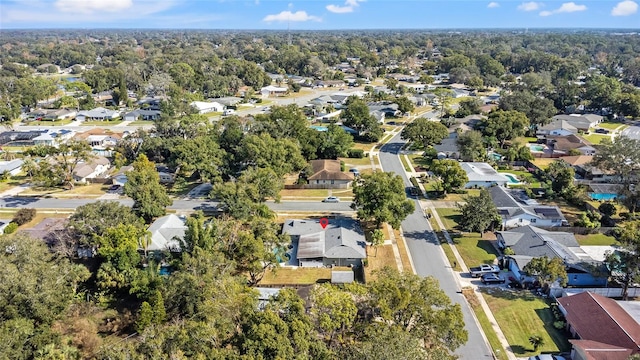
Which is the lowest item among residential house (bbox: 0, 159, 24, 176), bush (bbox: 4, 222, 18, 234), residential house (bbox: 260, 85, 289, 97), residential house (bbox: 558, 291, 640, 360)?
bush (bbox: 4, 222, 18, 234)

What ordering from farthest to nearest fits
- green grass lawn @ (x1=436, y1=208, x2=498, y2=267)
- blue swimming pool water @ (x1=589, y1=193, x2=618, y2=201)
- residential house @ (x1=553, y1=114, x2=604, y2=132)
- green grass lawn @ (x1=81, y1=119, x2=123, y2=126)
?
1. green grass lawn @ (x1=81, y1=119, x2=123, y2=126)
2. residential house @ (x1=553, y1=114, x2=604, y2=132)
3. blue swimming pool water @ (x1=589, y1=193, x2=618, y2=201)
4. green grass lawn @ (x1=436, y1=208, x2=498, y2=267)

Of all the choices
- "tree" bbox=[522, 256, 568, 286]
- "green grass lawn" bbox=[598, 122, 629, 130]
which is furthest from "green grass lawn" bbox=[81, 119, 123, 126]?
"green grass lawn" bbox=[598, 122, 629, 130]

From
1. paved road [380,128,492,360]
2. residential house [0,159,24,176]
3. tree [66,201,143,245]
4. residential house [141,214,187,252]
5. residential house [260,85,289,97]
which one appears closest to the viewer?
paved road [380,128,492,360]

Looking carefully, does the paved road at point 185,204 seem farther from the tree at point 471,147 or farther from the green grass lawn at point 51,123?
the green grass lawn at point 51,123

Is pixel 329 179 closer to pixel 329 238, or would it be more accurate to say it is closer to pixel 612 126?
pixel 329 238

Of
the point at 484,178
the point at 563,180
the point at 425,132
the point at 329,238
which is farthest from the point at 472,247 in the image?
the point at 425,132

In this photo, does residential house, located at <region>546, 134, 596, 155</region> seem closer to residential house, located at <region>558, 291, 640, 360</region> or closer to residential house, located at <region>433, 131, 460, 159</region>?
residential house, located at <region>433, 131, 460, 159</region>
